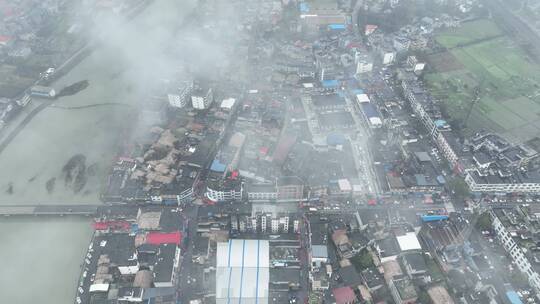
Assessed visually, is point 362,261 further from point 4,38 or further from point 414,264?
point 4,38

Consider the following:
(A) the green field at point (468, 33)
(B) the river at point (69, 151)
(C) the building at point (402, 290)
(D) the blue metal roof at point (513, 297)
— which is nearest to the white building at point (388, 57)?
(A) the green field at point (468, 33)

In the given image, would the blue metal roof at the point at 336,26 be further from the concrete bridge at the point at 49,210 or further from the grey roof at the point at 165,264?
the grey roof at the point at 165,264

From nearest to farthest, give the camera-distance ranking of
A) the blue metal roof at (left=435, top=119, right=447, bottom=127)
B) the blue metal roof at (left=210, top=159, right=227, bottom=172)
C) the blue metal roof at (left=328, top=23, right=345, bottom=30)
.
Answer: the blue metal roof at (left=210, top=159, right=227, bottom=172)
the blue metal roof at (left=435, top=119, right=447, bottom=127)
the blue metal roof at (left=328, top=23, right=345, bottom=30)

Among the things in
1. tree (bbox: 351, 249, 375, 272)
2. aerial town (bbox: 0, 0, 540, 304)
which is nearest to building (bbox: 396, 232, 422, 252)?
aerial town (bbox: 0, 0, 540, 304)

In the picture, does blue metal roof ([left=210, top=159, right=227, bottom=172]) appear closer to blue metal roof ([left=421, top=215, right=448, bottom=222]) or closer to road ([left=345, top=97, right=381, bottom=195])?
road ([left=345, top=97, right=381, bottom=195])

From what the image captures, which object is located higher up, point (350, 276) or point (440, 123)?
point (440, 123)

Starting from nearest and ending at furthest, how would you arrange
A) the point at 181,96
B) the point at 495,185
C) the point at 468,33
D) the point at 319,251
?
the point at 319,251 → the point at 495,185 → the point at 181,96 → the point at 468,33

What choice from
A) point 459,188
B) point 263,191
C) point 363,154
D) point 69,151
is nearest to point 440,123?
point 459,188
